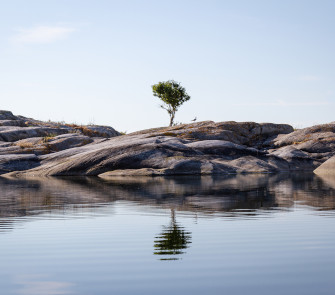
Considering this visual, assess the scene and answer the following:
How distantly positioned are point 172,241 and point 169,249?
752 millimetres

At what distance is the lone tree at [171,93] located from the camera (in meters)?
71.1

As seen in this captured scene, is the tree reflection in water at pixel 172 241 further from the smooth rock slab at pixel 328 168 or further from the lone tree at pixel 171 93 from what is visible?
the lone tree at pixel 171 93

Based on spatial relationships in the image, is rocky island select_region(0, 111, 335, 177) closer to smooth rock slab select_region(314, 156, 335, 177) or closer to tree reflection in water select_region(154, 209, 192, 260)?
smooth rock slab select_region(314, 156, 335, 177)

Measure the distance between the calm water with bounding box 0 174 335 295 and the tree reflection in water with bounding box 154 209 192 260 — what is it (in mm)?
16

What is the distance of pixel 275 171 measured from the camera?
128 feet

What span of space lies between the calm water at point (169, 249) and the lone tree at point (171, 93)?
56.4m

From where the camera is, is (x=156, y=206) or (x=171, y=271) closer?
(x=171, y=271)

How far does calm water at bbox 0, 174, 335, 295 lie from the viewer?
20.0 feet

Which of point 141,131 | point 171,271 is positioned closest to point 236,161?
point 141,131

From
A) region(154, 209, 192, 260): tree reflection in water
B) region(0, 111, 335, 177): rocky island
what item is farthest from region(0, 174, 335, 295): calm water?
region(0, 111, 335, 177): rocky island

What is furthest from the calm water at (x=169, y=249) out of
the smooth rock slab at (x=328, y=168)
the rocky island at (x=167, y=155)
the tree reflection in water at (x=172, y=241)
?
the smooth rock slab at (x=328, y=168)

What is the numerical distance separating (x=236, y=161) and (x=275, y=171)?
300cm

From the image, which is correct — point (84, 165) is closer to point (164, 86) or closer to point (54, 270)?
point (54, 270)

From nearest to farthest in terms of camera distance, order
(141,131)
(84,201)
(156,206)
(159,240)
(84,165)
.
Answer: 1. (159,240)
2. (156,206)
3. (84,201)
4. (84,165)
5. (141,131)
